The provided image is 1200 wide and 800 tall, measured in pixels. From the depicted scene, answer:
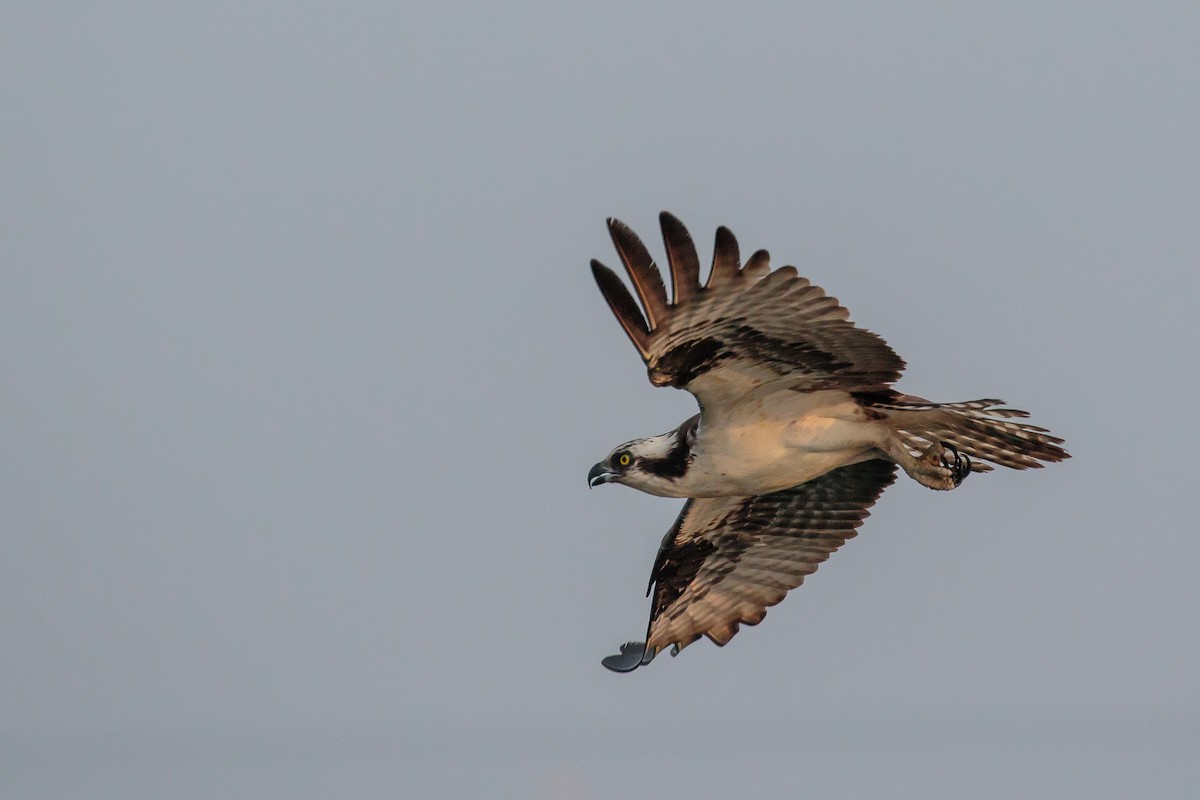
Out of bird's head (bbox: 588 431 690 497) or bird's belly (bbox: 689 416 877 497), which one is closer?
bird's belly (bbox: 689 416 877 497)

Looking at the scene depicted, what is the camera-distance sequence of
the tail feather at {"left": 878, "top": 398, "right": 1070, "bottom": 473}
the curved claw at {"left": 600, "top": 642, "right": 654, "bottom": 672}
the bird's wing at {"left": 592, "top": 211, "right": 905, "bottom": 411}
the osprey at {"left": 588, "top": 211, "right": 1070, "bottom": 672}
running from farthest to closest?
the curved claw at {"left": 600, "top": 642, "right": 654, "bottom": 672} → the tail feather at {"left": 878, "top": 398, "right": 1070, "bottom": 473} → the osprey at {"left": 588, "top": 211, "right": 1070, "bottom": 672} → the bird's wing at {"left": 592, "top": 211, "right": 905, "bottom": 411}

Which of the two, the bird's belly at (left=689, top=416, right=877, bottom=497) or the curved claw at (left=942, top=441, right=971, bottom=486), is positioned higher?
the bird's belly at (left=689, top=416, right=877, bottom=497)

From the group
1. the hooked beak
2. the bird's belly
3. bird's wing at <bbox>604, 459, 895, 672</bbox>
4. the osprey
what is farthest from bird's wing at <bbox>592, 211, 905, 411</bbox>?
bird's wing at <bbox>604, 459, 895, 672</bbox>

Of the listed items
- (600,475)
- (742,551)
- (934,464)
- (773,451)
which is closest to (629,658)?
(742,551)

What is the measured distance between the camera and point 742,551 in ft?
35.2

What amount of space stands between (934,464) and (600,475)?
2060 mm

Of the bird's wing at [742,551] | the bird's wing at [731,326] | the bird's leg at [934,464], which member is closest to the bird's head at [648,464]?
the bird's wing at [731,326]

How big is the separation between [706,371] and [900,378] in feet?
3.70

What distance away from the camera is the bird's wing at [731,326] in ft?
25.8

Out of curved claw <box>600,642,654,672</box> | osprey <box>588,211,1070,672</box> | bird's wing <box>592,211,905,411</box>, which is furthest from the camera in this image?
curved claw <box>600,642,654,672</box>

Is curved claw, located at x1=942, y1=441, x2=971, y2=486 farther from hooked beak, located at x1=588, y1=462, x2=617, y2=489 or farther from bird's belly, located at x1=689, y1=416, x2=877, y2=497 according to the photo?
hooked beak, located at x1=588, y1=462, x2=617, y2=489

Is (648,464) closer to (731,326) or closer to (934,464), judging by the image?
(731,326)

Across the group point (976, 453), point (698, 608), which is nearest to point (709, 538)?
point (698, 608)

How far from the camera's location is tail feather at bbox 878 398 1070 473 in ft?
30.3
